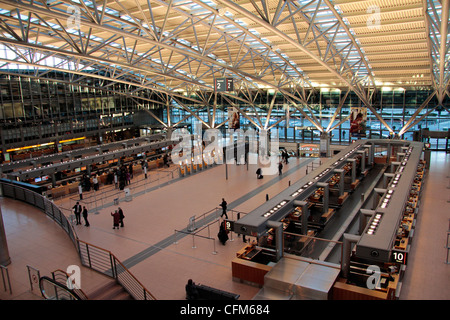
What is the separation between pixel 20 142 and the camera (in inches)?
1249

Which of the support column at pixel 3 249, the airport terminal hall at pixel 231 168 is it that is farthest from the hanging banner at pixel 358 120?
the support column at pixel 3 249

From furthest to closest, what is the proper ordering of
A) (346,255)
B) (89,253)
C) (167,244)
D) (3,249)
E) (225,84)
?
(225,84) < (167,244) < (89,253) < (346,255) < (3,249)

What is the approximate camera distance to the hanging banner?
102ft

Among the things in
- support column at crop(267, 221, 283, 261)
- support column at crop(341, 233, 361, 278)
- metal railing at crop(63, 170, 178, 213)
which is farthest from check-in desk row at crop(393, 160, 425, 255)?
metal railing at crop(63, 170, 178, 213)

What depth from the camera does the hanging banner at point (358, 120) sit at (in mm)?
31222

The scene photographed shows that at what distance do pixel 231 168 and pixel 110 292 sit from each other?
70.4 ft

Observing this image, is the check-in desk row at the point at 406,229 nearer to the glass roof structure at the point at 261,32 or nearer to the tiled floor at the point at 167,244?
the tiled floor at the point at 167,244

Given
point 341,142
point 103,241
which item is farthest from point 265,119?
point 103,241

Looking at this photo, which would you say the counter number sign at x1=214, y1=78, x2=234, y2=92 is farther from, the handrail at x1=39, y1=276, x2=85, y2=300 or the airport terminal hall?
the handrail at x1=39, y1=276, x2=85, y2=300

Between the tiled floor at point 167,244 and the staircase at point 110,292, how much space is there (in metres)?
0.21

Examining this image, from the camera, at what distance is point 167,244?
14.6 meters

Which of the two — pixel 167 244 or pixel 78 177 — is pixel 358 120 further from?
pixel 78 177

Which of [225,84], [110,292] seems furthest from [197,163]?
[110,292]

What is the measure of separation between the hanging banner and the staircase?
89.8 feet
